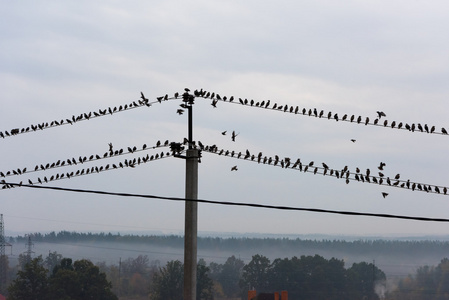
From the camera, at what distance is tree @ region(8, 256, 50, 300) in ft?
437

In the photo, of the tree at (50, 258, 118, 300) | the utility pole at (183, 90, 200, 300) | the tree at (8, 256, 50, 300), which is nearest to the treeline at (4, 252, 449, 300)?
the tree at (8, 256, 50, 300)

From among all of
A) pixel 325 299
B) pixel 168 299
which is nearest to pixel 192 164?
pixel 168 299

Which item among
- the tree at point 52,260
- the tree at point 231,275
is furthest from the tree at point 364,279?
the tree at point 52,260

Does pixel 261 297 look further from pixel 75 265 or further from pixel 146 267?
pixel 146 267

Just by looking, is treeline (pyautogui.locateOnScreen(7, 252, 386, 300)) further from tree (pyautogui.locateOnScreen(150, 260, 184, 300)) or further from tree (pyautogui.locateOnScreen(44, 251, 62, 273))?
tree (pyautogui.locateOnScreen(44, 251, 62, 273))

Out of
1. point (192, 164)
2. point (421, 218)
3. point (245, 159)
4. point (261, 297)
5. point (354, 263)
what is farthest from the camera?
point (354, 263)

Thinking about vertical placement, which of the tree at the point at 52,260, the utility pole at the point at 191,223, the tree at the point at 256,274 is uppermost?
the tree at the point at 52,260

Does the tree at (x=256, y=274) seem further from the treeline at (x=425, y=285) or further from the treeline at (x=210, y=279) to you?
the treeline at (x=425, y=285)

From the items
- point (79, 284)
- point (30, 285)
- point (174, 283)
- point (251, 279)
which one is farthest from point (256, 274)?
point (30, 285)

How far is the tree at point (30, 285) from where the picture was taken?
133250mm

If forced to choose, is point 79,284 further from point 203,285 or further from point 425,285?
point 425,285

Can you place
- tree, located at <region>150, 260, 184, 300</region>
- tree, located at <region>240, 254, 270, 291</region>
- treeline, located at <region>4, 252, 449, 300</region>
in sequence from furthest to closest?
tree, located at <region>240, 254, 270, 291</region> → tree, located at <region>150, 260, 184, 300</region> → treeline, located at <region>4, 252, 449, 300</region>

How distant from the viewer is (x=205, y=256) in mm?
184000

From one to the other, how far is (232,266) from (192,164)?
158307 mm
